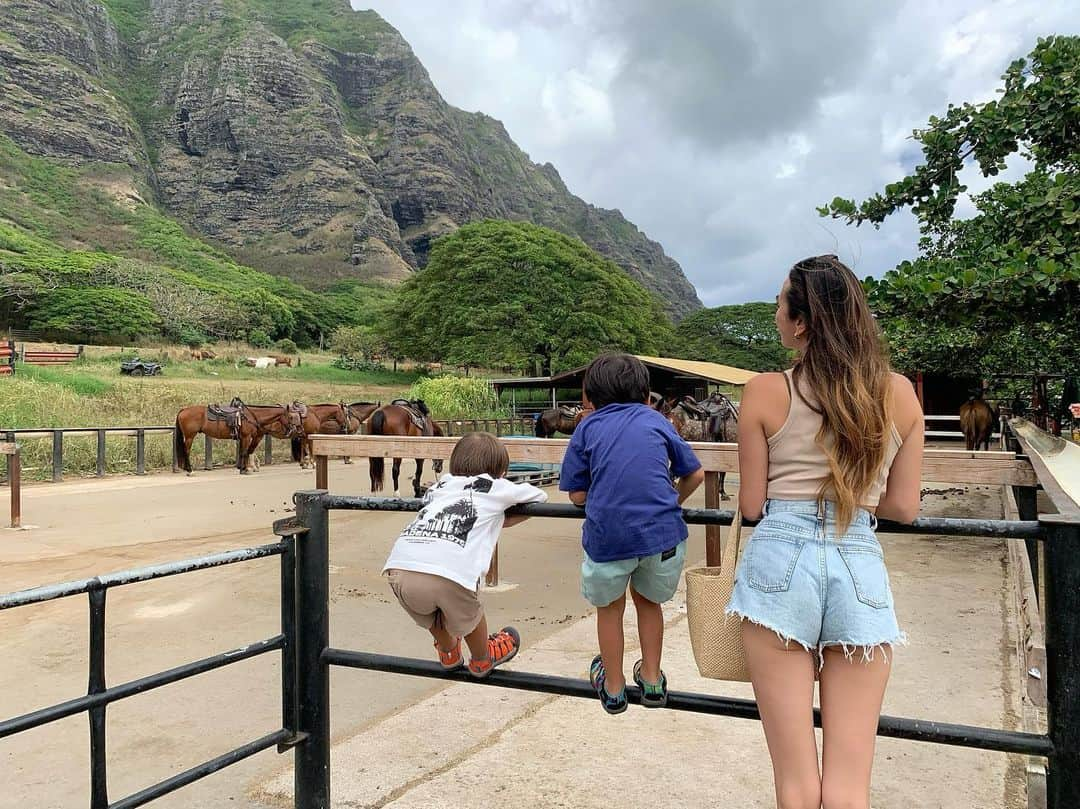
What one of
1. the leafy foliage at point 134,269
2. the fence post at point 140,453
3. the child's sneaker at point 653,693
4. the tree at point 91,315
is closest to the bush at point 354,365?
the leafy foliage at point 134,269

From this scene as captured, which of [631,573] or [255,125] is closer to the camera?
[631,573]

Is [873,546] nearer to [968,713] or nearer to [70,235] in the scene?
[968,713]

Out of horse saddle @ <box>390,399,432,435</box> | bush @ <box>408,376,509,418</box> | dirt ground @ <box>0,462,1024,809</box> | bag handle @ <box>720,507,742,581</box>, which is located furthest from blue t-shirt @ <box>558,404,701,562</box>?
bush @ <box>408,376,509,418</box>

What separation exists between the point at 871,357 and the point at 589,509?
801 millimetres

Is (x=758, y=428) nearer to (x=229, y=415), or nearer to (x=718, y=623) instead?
(x=718, y=623)

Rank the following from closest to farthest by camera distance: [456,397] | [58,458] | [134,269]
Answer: [58,458] < [456,397] < [134,269]

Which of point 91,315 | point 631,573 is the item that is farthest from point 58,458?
point 91,315

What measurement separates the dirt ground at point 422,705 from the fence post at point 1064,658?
1.31m

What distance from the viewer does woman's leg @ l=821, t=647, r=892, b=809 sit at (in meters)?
1.46

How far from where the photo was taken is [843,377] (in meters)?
1.52

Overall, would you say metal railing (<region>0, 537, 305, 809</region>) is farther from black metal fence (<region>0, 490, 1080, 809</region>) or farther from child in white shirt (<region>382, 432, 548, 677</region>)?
child in white shirt (<region>382, 432, 548, 677</region>)

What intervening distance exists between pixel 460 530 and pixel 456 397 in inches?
733

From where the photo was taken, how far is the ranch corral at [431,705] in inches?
112

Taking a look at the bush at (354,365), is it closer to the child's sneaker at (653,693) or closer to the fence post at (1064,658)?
the child's sneaker at (653,693)
